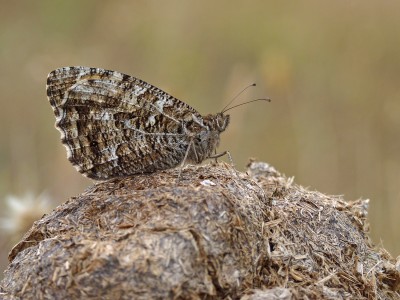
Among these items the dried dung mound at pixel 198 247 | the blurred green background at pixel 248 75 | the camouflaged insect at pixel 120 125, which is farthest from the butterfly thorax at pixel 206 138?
the blurred green background at pixel 248 75

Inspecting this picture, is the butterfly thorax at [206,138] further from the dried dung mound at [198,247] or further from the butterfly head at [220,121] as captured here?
the dried dung mound at [198,247]

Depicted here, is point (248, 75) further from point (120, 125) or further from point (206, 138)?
point (120, 125)

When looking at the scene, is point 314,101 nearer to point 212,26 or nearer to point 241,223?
point 212,26

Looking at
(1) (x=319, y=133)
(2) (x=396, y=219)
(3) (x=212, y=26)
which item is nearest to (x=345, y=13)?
(3) (x=212, y=26)

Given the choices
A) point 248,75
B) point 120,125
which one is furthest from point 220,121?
point 248,75

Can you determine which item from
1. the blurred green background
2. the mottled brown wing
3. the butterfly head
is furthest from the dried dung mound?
the blurred green background
